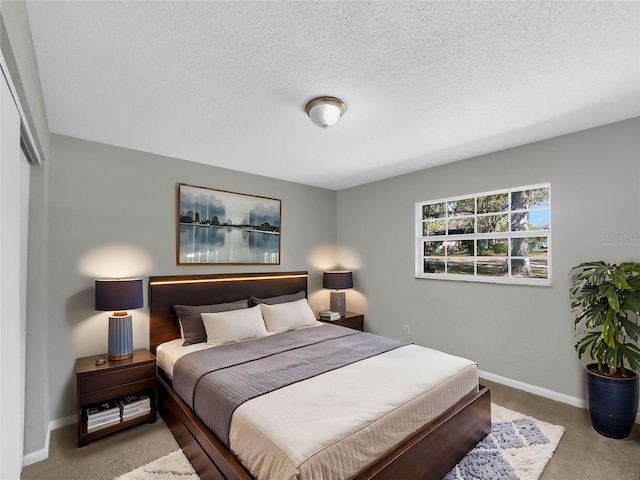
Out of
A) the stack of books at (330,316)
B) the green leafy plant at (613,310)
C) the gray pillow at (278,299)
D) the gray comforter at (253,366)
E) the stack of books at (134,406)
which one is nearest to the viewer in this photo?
the gray comforter at (253,366)

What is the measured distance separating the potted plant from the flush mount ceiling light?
232cm

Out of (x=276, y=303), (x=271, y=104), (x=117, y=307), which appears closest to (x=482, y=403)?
(x=276, y=303)

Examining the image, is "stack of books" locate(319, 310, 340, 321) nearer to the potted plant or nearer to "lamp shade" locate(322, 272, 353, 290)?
"lamp shade" locate(322, 272, 353, 290)

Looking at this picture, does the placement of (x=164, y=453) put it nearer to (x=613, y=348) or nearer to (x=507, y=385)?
(x=507, y=385)

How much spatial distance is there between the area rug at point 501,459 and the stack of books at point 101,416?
614 mm

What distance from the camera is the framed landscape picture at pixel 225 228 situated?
352cm

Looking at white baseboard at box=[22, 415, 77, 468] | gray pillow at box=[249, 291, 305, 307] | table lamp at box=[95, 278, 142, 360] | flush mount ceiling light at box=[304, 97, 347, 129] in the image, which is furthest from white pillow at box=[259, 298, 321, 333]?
flush mount ceiling light at box=[304, 97, 347, 129]

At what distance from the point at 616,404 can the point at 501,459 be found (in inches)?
39.9

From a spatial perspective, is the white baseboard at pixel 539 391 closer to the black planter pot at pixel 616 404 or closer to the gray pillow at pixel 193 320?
the black planter pot at pixel 616 404

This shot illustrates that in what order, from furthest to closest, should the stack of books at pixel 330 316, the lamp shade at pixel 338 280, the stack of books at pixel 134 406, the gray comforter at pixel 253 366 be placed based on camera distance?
the lamp shade at pixel 338 280 < the stack of books at pixel 330 316 < the stack of books at pixel 134 406 < the gray comforter at pixel 253 366

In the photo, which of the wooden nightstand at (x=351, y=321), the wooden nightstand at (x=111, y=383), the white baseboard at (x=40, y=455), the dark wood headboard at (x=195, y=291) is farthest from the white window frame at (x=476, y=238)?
the white baseboard at (x=40, y=455)

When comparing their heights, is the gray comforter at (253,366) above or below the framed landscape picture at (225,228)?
below

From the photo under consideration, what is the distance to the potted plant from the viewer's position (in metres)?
2.28

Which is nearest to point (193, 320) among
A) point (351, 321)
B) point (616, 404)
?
point (351, 321)
